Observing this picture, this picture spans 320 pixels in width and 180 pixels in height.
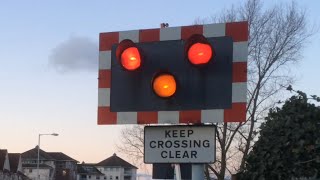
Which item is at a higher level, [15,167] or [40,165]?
[40,165]

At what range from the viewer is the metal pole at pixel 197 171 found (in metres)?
5.21

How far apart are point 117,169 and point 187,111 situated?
5805 inches

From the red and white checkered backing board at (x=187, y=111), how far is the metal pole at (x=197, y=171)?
0.40 metres

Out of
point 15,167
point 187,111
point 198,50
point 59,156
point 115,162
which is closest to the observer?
point 198,50

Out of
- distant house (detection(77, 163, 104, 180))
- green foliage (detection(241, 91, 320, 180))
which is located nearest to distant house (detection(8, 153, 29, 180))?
distant house (detection(77, 163, 104, 180))

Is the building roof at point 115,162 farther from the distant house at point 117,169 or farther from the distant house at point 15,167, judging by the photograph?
the distant house at point 15,167

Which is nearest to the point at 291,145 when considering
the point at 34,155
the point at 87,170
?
the point at 34,155

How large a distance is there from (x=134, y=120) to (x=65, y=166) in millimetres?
126752

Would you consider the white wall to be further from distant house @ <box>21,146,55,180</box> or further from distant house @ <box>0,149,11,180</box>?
distant house @ <box>0,149,11,180</box>

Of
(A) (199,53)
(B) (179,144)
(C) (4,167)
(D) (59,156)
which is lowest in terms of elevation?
(B) (179,144)

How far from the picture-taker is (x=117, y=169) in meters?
151

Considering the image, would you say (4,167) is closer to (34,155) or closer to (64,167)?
(34,155)

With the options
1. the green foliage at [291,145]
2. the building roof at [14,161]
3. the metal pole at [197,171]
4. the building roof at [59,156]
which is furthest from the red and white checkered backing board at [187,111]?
the building roof at [59,156]

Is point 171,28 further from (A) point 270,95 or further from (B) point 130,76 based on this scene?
(A) point 270,95
